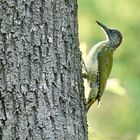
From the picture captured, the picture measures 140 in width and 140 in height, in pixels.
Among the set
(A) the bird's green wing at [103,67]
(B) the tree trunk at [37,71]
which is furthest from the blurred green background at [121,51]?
(B) the tree trunk at [37,71]

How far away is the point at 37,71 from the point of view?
4.69m

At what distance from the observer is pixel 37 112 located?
468 centimetres

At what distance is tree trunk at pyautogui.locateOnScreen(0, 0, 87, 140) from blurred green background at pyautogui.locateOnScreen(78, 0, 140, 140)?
17.3 feet

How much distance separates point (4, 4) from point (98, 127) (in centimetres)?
672

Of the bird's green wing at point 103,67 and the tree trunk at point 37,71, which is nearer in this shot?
the tree trunk at point 37,71

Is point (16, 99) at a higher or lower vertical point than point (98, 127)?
lower

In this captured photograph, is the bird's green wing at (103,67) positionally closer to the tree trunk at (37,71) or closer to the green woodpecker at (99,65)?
the green woodpecker at (99,65)

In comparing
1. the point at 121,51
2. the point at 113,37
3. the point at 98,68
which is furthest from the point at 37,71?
the point at 121,51

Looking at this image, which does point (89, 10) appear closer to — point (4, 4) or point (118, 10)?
point (118, 10)

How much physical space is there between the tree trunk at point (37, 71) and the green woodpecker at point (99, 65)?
0.96m

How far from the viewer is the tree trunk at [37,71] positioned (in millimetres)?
4641

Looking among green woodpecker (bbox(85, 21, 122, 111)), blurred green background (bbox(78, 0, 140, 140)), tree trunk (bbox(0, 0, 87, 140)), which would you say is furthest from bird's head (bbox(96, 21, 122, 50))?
blurred green background (bbox(78, 0, 140, 140))

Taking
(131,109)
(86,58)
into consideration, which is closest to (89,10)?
(131,109)

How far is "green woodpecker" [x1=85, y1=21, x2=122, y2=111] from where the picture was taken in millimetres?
5906
